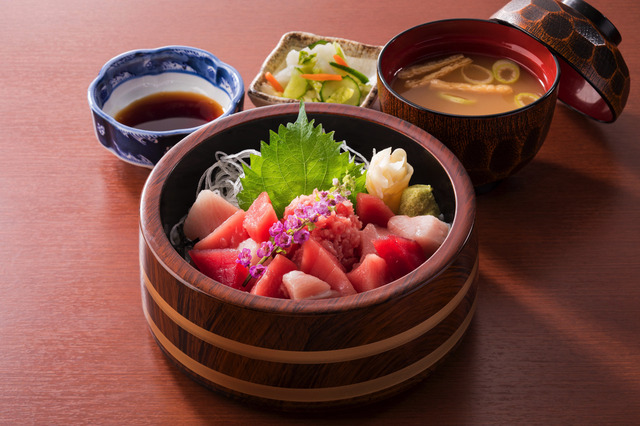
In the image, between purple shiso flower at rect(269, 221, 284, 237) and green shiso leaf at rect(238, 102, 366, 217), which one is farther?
green shiso leaf at rect(238, 102, 366, 217)

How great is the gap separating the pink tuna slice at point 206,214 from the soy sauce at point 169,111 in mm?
479

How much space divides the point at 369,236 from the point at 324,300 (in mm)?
270

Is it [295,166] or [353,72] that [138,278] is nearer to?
[295,166]

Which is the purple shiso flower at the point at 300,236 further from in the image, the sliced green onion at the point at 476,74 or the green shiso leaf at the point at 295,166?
the sliced green onion at the point at 476,74

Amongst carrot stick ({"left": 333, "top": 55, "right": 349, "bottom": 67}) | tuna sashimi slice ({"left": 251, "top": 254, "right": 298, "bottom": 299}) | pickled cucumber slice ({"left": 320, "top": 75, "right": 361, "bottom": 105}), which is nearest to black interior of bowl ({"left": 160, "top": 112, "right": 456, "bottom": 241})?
tuna sashimi slice ({"left": 251, "top": 254, "right": 298, "bottom": 299})

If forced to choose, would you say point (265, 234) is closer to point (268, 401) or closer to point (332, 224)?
point (332, 224)

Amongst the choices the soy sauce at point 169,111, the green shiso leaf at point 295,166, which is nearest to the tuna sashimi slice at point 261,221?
the green shiso leaf at point 295,166

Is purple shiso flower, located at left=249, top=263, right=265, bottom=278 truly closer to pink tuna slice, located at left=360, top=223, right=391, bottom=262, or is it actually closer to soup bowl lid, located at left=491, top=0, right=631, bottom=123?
pink tuna slice, located at left=360, top=223, right=391, bottom=262

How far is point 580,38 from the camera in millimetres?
1593

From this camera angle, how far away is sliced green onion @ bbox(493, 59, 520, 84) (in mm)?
1719

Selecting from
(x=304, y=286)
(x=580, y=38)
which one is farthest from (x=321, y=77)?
(x=304, y=286)

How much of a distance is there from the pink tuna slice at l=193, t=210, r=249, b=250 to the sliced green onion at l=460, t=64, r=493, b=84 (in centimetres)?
78

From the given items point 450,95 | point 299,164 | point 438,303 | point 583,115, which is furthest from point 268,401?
point 583,115

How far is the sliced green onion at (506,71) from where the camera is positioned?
1.72 metres
